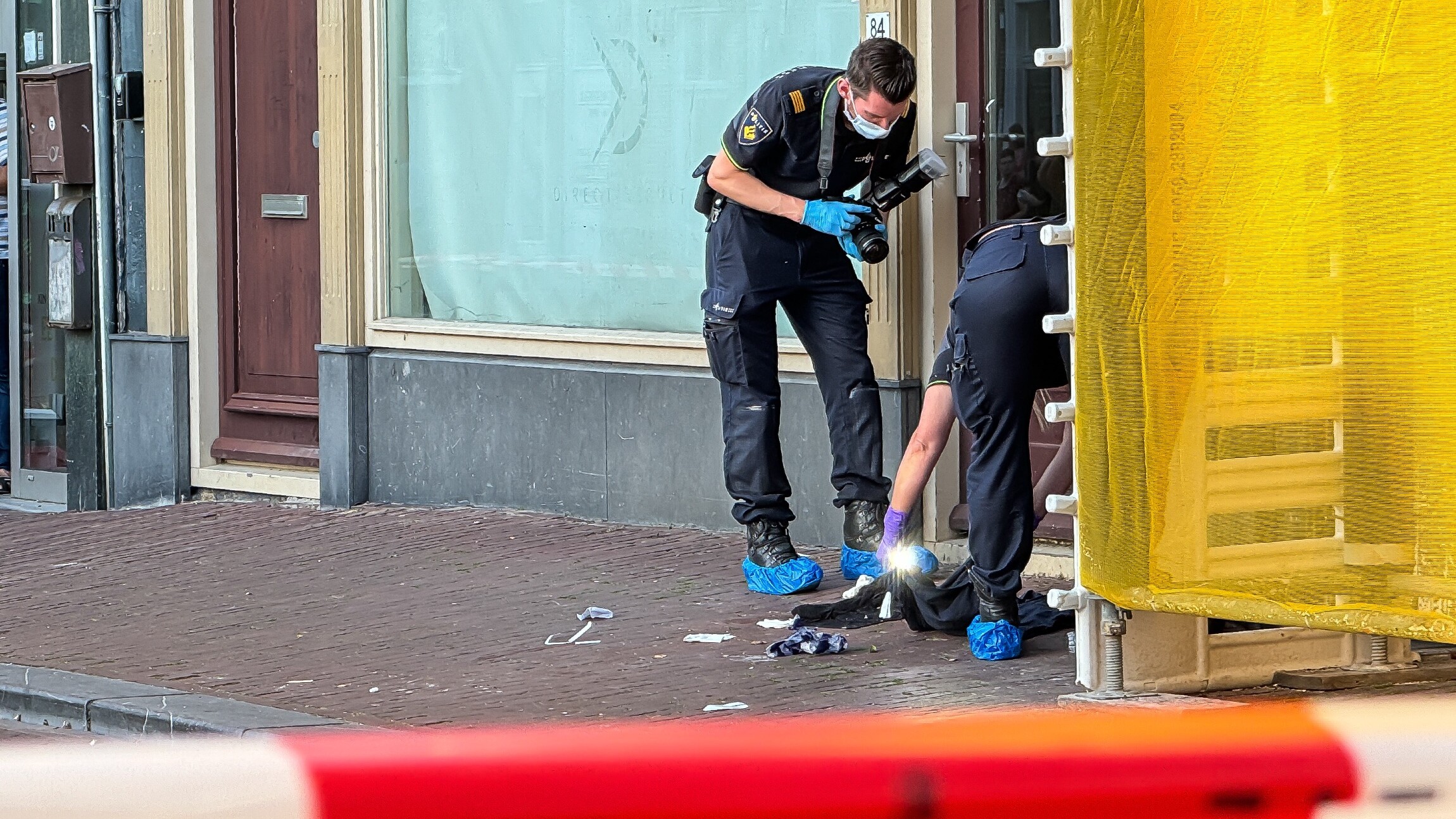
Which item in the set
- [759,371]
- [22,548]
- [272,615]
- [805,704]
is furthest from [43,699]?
[22,548]

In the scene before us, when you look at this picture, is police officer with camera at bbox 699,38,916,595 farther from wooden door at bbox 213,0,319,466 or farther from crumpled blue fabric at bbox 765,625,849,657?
wooden door at bbox 213,0,319,466

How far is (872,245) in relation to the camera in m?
6.90

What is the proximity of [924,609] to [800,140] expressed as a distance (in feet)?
5.63

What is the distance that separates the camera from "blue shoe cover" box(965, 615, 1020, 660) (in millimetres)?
5863

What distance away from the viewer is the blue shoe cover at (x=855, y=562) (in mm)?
7062

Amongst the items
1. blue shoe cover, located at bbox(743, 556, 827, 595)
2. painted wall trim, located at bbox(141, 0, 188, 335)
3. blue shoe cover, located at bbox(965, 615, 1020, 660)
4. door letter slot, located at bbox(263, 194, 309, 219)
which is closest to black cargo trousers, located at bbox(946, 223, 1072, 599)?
blue shoe cover, located at bbox(965, 615, 1020, 660)

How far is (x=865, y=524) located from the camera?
725 centimetres

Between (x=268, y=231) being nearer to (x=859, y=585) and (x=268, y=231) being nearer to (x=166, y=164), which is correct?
(x=166, y=164)

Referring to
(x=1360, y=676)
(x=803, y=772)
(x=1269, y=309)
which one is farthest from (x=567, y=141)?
(x=803, y=772)

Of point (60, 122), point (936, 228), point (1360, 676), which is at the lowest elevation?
point (1360, 676)

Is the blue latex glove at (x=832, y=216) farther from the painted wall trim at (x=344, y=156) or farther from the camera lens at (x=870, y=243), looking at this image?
the painted wall trim at (x=344, y=156)

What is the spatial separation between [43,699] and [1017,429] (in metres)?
2.78

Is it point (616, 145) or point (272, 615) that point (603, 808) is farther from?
point (616, 145)

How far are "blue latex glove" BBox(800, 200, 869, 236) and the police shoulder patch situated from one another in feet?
0.87
